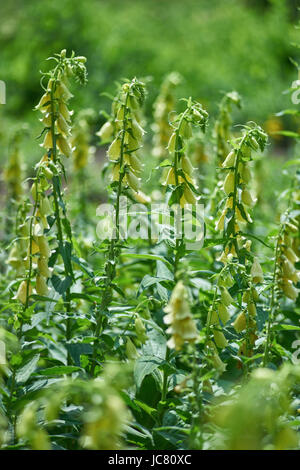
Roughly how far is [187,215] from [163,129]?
168cm

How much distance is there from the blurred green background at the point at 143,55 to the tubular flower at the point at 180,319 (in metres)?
8.41

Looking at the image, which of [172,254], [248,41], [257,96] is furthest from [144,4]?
[172,254]

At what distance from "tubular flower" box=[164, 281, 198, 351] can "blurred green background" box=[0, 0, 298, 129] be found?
27.6ft

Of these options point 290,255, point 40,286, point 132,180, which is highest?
point 132,180

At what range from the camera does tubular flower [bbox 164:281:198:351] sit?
2018 mm

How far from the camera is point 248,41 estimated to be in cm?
1319

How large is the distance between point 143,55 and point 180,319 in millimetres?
11321

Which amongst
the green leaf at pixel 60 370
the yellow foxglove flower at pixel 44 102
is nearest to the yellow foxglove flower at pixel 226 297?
the green leaf at pixel 60 370

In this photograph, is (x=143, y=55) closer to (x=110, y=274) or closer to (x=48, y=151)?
(x=48, y=151)

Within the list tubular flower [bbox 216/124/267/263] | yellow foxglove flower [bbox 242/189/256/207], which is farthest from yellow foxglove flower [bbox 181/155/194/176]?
yellow foxglove flower [bbox 242/189/256/207]

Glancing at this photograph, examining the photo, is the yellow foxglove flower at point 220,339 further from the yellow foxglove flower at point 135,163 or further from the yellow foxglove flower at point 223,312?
the yellow foxglove flower at point 135,163

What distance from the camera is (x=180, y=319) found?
206 centimetres

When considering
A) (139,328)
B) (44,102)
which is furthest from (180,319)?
(44,102)
